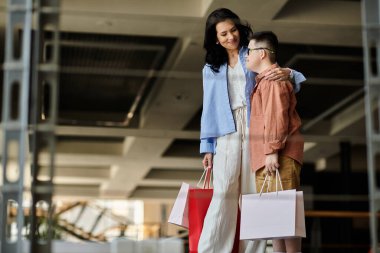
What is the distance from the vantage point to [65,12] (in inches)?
159

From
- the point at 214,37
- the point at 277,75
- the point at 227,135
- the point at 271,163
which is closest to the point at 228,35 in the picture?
the point at 214,37

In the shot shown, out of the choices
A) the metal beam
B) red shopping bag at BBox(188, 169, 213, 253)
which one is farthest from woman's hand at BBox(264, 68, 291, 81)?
the metal beam

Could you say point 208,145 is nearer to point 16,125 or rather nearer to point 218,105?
point 218,105

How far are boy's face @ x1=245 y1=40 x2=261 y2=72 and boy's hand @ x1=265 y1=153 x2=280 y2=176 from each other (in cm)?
35

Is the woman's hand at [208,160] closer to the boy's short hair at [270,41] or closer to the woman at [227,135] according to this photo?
the woman at [227,135]

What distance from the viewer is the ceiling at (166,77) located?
4309 mm

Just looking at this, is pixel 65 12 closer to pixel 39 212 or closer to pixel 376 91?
pixel 39 212

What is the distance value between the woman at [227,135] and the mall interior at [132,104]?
23cm

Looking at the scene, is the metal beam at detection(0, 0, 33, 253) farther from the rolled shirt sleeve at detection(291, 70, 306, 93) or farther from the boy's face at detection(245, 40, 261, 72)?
the rolled shirt sleeve at detection(291, 70, 306, 93)

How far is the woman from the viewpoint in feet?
10.7

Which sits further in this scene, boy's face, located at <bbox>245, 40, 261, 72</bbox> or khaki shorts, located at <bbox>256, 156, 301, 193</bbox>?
boy's face, located at <bbox>245, 40, 261, 72</bbox>

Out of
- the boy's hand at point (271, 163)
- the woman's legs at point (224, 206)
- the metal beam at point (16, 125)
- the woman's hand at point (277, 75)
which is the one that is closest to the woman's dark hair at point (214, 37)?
the woman's hand at point (277, 75)

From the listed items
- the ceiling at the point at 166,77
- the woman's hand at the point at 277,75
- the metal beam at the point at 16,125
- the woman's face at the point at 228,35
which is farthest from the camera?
the ceiling at the point at 166,77

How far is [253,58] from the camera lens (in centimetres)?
335
